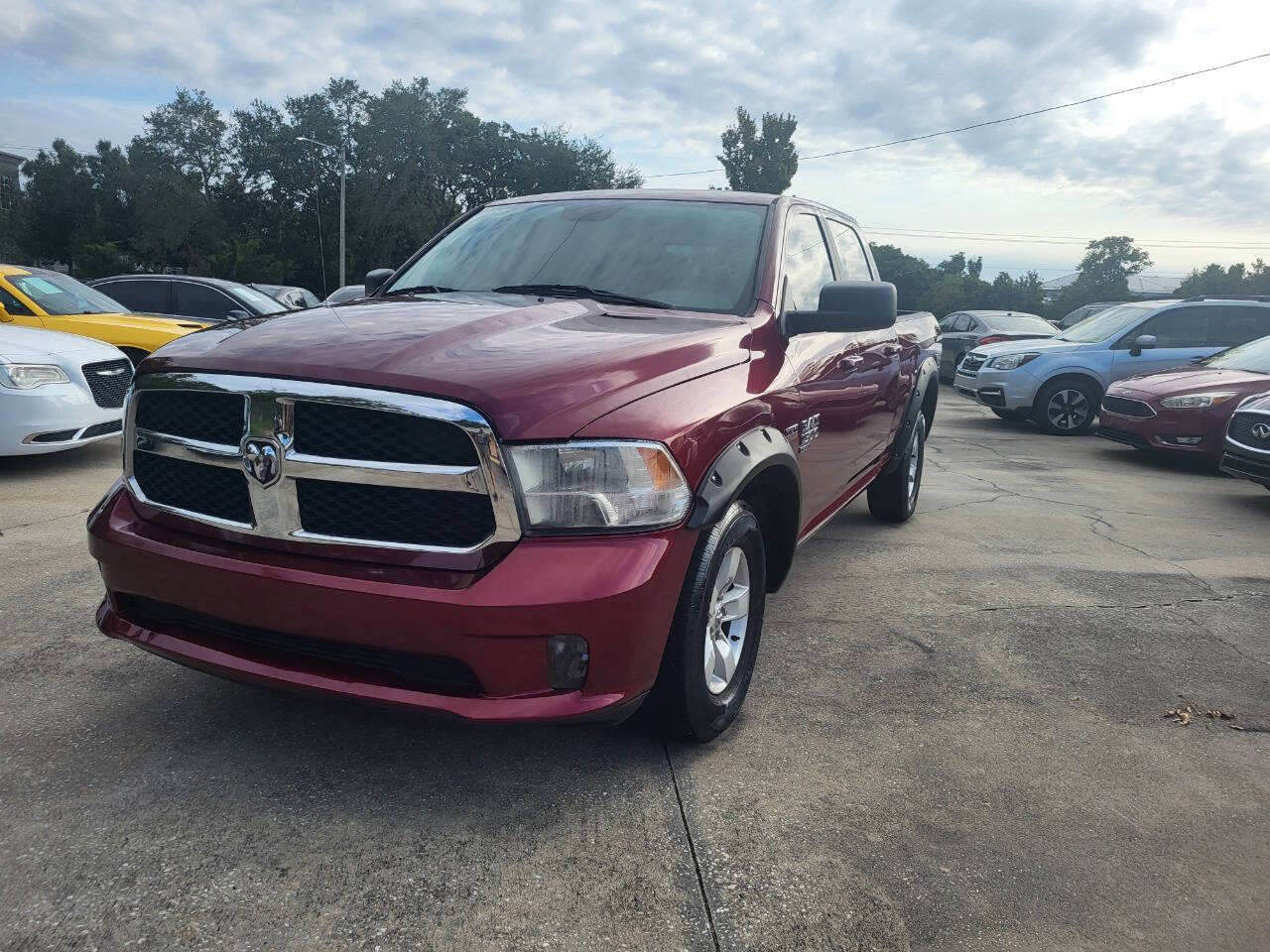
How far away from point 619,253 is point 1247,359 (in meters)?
8.39

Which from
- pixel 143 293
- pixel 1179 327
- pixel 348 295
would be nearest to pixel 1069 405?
pixel 1179 327

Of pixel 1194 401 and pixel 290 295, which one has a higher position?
pixel 1194 401

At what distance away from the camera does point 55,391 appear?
666cm

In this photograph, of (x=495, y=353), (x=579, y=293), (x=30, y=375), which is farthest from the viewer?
(x=30, y=375)

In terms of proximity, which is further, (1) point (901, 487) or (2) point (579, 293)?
(1) point (901, 487)

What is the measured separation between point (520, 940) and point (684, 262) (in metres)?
2.41

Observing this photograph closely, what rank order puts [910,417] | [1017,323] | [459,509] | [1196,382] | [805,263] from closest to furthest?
1. [459,509]
2. [805,263]
3. [910,417]
4. [1196,382]
5. [1017,323]

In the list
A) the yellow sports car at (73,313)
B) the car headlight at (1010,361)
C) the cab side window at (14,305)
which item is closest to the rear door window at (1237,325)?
the car headlight at (1010,361)

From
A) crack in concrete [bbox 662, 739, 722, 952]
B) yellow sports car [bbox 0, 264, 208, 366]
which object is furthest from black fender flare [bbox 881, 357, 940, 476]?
yellow sports car [bbox 0, 264, 208, 366]

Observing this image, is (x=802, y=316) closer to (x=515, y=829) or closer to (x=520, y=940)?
(x=515, y=829)

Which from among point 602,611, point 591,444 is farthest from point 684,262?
point 602,611

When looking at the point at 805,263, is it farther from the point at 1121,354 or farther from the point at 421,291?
the point at 1121,354

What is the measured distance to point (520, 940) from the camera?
6.74 ft

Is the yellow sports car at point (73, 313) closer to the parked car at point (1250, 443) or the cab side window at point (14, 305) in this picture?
the cab side window at point (14, 305)
